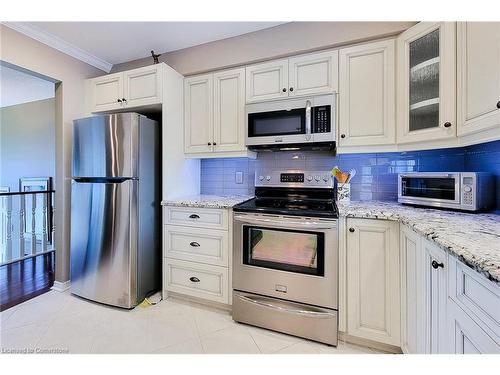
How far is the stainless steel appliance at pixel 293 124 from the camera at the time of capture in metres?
1.80

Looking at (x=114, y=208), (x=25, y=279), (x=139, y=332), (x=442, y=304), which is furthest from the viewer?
(x=25, y=279)

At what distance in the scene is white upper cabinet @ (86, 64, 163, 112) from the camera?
210 cm

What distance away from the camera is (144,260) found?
6.71 ft

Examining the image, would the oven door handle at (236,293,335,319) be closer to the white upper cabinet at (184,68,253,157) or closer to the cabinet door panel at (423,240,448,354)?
the cabinet door panel at (423,240,448,354)

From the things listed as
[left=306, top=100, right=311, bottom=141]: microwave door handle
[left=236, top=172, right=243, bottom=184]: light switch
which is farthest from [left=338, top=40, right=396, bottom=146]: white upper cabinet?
[left=236, top=172, right=243, bottom=184]: light switch

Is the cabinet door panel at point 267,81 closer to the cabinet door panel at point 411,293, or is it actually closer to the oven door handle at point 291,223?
the oven door handle at point 291,223

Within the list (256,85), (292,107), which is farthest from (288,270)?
(256,85)

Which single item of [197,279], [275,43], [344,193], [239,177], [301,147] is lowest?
[197,279]

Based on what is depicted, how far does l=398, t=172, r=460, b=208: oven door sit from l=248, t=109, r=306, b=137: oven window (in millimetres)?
871

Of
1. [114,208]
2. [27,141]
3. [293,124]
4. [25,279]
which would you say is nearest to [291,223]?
[293,124]

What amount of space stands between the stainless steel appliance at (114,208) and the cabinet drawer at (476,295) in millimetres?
2062

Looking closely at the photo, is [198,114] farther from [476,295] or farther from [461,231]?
[476,295]

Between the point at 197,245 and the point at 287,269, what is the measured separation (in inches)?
31.6

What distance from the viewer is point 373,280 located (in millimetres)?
1446
